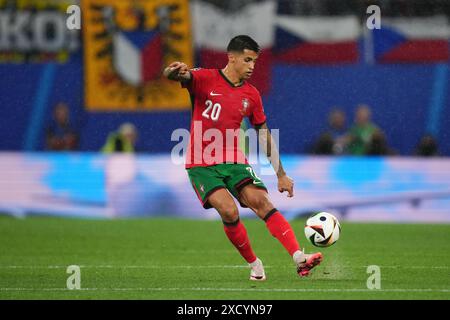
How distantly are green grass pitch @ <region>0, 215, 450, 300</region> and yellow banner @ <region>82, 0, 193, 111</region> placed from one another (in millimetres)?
3298

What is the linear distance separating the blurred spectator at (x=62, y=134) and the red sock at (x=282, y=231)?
1083cm

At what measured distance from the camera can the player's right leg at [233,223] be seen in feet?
32.7

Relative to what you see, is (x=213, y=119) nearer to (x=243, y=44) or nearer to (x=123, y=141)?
(x=243, y=44)

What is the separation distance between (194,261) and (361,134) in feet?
25.5

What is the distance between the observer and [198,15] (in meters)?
20.7

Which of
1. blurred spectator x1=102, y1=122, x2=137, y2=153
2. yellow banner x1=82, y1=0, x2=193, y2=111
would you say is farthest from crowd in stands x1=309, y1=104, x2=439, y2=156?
blurred spectator x1=102, y1=122, x2=137, y2=153

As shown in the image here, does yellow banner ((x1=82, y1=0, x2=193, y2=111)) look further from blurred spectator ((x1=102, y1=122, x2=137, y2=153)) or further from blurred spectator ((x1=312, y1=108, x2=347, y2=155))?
blurred spectator ((x1=312, y1=108, x2=347, y2=155))

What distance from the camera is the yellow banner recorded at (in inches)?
811

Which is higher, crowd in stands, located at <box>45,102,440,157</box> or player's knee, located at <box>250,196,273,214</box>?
crowd in stands, located at <box>45,102,440,157</box>

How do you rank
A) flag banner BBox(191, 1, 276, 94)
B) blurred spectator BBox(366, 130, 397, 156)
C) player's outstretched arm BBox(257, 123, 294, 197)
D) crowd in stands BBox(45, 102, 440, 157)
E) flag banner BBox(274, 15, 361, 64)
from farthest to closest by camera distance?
flag banner BBox(274, 15, 361, 64)
flag banner BBox(191, 1, 276, 94)
crowd in stands BBox(45, 102, 440, 157)
blurred spectator BBox(366, 130, 397, 156)
player's outstretched arm BBox(257, 123, 294, 197)

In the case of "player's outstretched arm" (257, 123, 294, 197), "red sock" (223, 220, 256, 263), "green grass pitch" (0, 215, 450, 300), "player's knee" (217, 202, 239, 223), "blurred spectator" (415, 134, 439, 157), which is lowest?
"green grass pitch" (0, 215, 450, 300)

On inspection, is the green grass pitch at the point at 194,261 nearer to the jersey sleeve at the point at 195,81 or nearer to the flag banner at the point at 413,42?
the jersey sleeve at the point at 195,81
